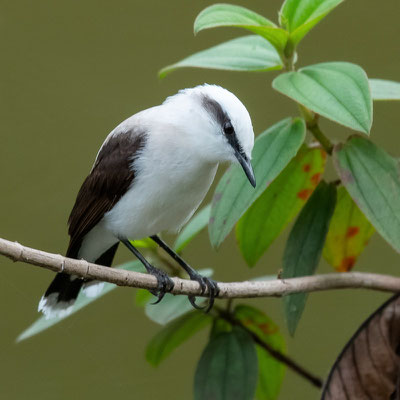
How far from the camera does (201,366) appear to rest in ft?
5.09

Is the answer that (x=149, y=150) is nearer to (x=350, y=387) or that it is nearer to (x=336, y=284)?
(x=336, y=284)

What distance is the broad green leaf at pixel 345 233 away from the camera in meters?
1.57

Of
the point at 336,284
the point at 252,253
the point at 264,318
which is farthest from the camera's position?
the point at 264,318

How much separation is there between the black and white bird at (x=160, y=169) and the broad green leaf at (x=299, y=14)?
0.57 feet

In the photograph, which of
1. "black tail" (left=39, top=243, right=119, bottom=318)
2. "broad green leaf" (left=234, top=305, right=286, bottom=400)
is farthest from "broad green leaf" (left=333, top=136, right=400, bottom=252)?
"black tail" (left=39, top=243, right=119, bottom=318)

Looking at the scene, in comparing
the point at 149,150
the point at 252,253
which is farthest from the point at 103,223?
the point at 252,253

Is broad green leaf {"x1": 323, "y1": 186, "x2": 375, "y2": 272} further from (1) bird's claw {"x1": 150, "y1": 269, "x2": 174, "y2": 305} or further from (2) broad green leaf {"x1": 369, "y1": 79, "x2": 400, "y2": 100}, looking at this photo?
(1) bird's claw {"x1": 150, "y1": 269, "x2": 174, "y2": 305}

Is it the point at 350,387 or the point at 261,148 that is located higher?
the point at 261,148

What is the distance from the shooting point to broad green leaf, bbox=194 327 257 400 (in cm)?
151

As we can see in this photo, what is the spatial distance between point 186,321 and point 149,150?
397 mm

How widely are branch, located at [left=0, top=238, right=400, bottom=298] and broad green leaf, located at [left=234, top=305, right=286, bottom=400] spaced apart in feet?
0.86

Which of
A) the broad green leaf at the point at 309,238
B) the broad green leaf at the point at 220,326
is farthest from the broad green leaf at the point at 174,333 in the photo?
the broad green leaf at the point at 309,238

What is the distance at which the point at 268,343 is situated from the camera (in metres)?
1.65

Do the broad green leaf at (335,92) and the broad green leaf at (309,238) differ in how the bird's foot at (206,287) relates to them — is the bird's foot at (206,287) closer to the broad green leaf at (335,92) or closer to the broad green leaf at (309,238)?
the broad green leaf at (309,238)
